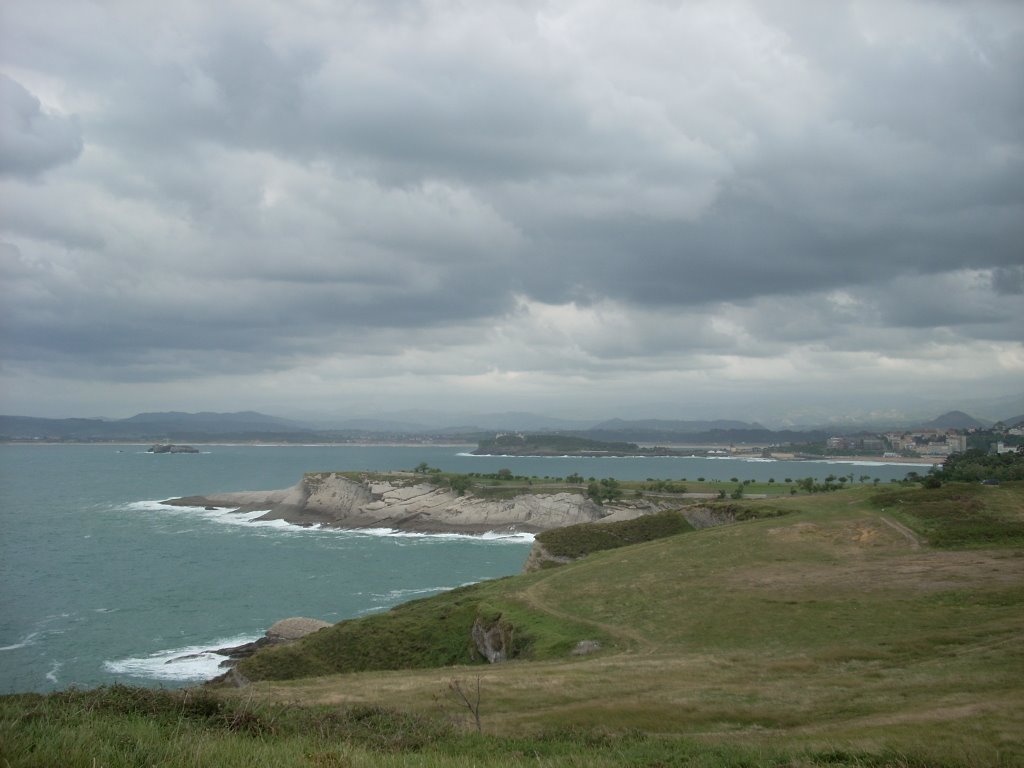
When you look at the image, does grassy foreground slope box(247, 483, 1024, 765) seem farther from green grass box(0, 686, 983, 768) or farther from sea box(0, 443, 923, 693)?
sea box(0, 443, 923, 693)

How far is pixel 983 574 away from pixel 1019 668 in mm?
15875

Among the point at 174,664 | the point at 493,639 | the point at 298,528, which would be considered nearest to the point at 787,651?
the point at 493,639

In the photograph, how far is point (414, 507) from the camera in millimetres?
116500

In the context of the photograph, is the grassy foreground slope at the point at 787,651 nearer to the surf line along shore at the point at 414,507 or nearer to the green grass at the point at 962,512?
the green grass at the point at 962,512

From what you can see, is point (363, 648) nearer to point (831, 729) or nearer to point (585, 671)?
point (585, 671)

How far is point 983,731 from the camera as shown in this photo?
1419 cm

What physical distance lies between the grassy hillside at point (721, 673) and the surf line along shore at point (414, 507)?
189 ft

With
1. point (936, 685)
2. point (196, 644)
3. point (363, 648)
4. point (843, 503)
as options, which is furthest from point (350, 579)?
point (936, 685)

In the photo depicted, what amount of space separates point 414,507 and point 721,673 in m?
96.8

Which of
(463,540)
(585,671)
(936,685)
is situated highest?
(936,685)

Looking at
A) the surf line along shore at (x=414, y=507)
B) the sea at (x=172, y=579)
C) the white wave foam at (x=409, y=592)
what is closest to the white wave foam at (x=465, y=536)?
the sea at (x=172, y=579)

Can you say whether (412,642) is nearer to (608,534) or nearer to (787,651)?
(787,651)

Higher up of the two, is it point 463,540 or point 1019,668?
point 1019,668

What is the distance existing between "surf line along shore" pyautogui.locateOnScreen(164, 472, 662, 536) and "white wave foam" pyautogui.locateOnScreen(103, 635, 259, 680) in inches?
2507
